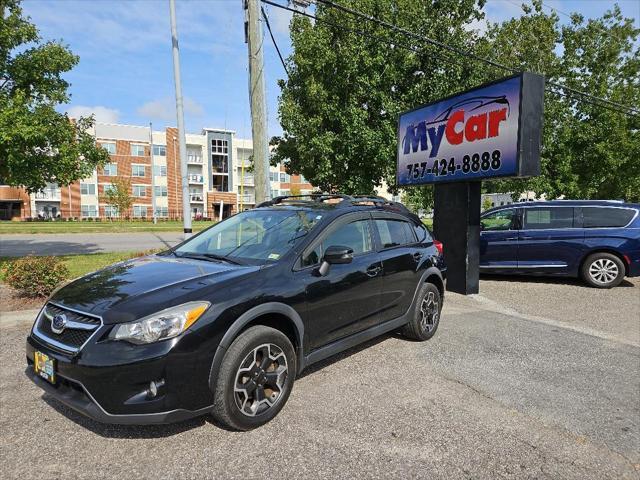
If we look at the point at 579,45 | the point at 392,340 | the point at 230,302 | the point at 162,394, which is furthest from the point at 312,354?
the point at 579,45

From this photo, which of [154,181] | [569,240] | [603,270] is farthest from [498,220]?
[154,181]

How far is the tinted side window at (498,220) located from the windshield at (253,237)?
6.78 meters

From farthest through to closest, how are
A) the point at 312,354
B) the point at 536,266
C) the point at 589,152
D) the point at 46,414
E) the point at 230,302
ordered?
the point at 589,152 → the point at 536,266 → the point at 312,354 → the point at 46,414 → the point at 230,302

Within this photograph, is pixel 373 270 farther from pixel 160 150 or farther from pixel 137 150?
pixel 160 150

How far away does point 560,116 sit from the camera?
18.6 metres

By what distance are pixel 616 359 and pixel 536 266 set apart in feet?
15.0

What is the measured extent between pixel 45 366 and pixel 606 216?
10.1 meters

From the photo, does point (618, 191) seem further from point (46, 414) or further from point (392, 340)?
point (46, 414)

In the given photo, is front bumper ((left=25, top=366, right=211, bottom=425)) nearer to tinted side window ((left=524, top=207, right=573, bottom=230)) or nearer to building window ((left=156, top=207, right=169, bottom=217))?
tinted side window ((left=524, top=207, right=573, bottom=230))

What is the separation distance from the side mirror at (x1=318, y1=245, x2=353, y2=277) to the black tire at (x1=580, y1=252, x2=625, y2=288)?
7668 millimetres

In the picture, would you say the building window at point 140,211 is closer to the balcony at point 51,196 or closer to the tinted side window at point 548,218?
the balcony at point 51,196

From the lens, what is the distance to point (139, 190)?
60.5 meters

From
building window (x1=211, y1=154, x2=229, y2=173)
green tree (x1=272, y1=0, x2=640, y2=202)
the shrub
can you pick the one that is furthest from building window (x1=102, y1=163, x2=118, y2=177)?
the shrub

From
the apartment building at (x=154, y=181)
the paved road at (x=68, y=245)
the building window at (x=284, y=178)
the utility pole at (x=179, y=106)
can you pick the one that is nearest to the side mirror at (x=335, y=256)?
the utility pole at (x=179, y=106)
